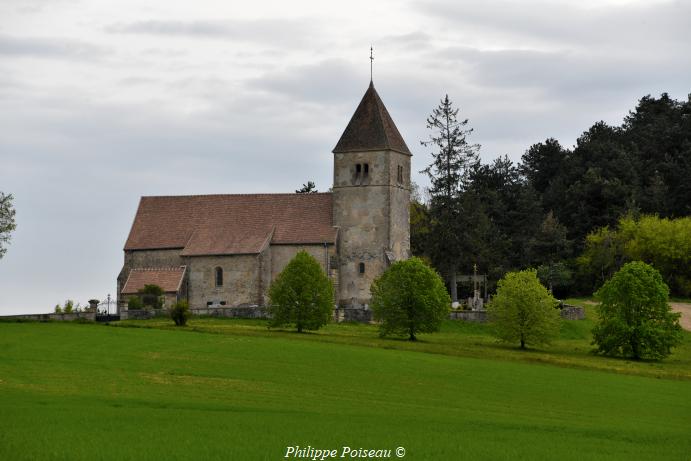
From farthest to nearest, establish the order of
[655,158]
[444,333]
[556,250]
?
1. [655,158]
2. [556,250]
3. [444,333]

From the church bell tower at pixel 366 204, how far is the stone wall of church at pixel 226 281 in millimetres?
Result: 5736

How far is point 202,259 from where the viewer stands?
80500mm

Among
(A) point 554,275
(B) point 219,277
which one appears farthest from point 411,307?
(A) point 554,275

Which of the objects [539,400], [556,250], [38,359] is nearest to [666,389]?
[539,400]

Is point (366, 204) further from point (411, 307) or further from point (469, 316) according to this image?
point (411, 307)

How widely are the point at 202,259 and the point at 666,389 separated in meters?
39.7

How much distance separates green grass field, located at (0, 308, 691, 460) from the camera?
28.2 meters

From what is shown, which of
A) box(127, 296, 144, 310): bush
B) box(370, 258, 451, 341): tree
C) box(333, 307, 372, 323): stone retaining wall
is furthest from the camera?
box(127, 296, 144, 310): bush

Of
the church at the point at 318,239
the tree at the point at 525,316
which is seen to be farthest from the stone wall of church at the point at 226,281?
the tree at the point at 525,316

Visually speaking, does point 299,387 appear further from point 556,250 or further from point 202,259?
point 556,250

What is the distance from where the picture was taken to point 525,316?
6366cm

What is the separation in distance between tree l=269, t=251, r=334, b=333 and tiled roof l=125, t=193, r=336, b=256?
511 inches

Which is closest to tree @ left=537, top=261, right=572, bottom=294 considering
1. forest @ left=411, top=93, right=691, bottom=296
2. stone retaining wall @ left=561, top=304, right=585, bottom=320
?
forest @ left=411, top=93, right=691, bottom=296

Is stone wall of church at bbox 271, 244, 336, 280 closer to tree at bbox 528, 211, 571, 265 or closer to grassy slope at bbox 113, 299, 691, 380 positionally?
grassy slope at bbox 113, 299, 691, 380
